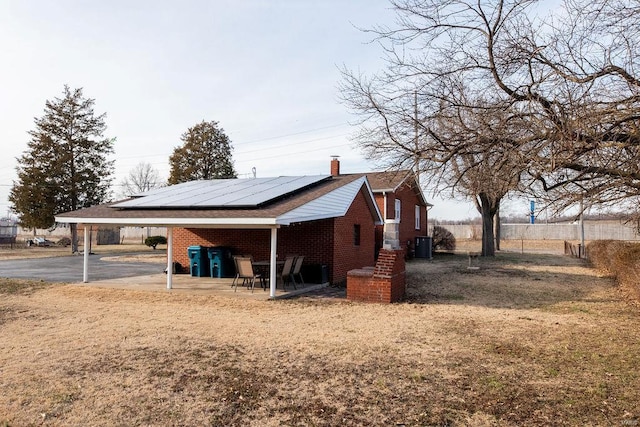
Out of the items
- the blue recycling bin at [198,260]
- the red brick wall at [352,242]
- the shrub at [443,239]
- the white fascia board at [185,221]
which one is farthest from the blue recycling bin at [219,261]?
the shrub at [443,239]

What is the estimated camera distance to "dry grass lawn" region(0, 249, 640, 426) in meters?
4.16

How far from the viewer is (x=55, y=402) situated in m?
4.36

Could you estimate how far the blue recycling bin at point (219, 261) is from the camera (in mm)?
14250

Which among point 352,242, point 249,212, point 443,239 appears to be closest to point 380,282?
point 249,212

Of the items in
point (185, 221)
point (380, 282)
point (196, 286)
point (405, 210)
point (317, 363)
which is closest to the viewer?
point (317, 363)

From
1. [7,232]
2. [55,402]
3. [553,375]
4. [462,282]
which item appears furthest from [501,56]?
[7,232]

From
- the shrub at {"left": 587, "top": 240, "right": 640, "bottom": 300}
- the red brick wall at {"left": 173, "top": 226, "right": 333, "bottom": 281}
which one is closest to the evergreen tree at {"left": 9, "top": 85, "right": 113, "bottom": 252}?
the red brick wall at {"left": 173, "top": 226, "right": 333, "bottom": 281}

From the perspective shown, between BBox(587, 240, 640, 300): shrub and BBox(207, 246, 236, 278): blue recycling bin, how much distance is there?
11.0 metres

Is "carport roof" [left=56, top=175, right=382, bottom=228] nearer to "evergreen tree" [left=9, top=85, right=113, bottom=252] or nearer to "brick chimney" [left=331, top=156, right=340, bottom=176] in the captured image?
"brick chimney" [left=331, top=156, right=340, bottom=176]

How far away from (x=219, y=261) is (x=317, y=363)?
9.22 metres

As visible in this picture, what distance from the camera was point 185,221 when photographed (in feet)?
36.2

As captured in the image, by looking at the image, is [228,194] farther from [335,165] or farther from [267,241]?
[335,165]

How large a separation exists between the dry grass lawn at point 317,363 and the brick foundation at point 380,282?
479mm

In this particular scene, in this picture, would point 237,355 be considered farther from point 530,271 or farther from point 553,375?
point 530,271
